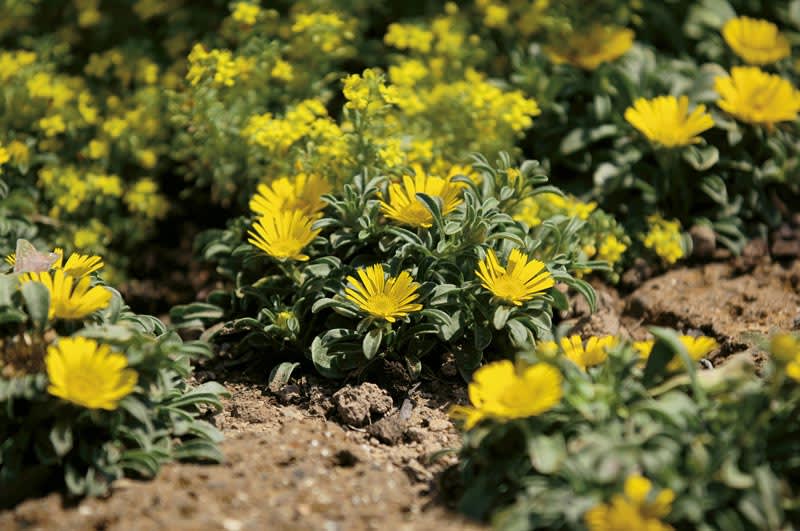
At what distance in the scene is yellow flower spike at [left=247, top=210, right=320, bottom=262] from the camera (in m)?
3.61

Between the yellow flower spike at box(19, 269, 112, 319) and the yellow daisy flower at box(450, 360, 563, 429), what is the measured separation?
47.7 inches

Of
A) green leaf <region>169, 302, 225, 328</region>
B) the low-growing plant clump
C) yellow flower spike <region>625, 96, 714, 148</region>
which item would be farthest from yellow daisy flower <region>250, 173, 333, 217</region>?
yellow flower spike <region>625, 96, 714, 148</region>

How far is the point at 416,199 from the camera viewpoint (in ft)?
11.8

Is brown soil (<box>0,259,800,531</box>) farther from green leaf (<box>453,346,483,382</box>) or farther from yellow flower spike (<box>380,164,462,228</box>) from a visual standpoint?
yellow flower spike (<box>380,164,462,228</box>)

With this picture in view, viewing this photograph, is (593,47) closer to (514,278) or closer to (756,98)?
(756,98)

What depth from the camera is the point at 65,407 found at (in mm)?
2881

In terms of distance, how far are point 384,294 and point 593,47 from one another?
2.01 meters

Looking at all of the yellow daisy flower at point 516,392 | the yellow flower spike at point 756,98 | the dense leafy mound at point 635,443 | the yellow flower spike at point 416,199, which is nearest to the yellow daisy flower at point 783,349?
the dense leafy mound at point 635,443

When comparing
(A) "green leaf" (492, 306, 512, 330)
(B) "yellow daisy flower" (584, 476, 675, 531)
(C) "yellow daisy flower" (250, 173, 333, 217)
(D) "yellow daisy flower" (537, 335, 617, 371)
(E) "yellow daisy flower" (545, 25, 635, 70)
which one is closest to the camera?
(B) "yellow daisy flower" (584, 476, 675, 531)

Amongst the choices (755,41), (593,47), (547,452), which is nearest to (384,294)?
(547,452)

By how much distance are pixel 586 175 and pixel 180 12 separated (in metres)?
2.40

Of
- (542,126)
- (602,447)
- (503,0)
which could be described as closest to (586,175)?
(542,126)

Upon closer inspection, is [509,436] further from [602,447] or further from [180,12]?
[180,12]

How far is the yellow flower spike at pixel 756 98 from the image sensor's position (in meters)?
4.38
